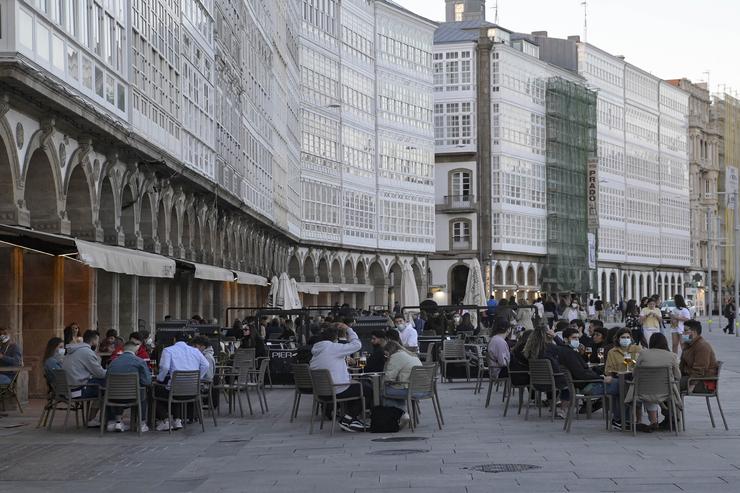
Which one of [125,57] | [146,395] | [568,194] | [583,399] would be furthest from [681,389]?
[568,194]

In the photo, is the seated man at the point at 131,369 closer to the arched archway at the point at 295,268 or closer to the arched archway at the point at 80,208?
the arched archway at the point at 80,208

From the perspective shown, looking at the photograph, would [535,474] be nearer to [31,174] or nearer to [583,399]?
[583,399]

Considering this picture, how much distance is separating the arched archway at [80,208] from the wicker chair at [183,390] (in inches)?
416

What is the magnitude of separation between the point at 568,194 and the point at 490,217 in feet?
43.9

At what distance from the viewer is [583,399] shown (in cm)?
2173

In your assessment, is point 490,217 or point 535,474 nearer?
point 535,474

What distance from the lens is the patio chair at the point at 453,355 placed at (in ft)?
109

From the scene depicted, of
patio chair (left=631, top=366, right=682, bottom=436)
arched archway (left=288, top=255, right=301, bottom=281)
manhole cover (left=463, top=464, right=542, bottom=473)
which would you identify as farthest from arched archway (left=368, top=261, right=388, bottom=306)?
manhole cover (left=463, top=464, right=542, bottom=473)

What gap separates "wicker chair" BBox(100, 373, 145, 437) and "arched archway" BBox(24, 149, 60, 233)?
7.83 meters

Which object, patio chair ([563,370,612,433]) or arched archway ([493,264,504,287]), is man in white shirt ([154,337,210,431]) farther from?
arched archway ([493,264,504,287])

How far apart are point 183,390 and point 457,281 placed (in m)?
80.2

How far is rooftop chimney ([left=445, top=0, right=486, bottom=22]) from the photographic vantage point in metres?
117

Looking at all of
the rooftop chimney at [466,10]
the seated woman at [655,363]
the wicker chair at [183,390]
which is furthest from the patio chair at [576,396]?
the rooftop chimney at [466,10]

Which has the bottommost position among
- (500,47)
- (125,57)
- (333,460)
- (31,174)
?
(333,460)
